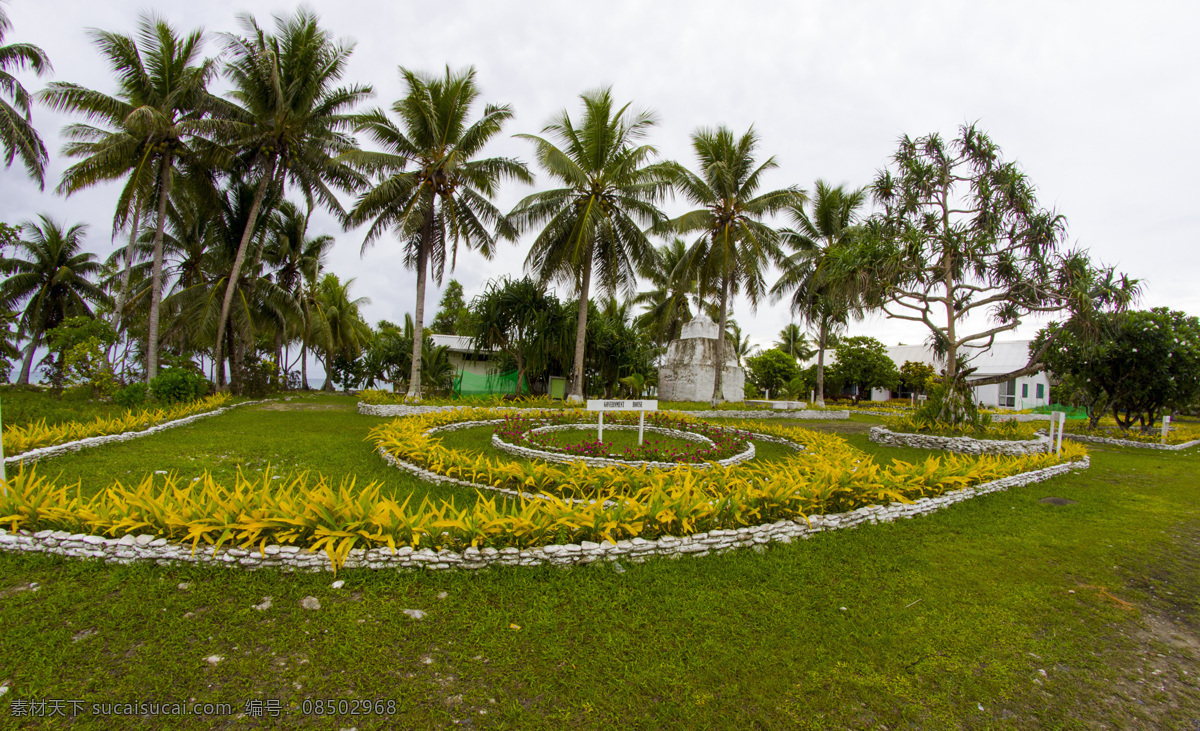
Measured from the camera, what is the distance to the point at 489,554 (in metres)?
3.82

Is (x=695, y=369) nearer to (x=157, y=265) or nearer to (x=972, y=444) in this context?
(x=972, y=444)

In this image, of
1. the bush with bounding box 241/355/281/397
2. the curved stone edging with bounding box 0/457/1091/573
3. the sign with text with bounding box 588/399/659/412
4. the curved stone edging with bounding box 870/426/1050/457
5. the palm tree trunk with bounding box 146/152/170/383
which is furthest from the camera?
the bush with bounding box 241/355/281/397

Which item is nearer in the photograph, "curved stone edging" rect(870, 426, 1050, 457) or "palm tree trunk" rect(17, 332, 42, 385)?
"curved stone edging" rect(870, 426, 1050, 457)

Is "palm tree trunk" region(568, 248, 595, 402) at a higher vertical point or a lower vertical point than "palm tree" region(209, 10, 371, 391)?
lower

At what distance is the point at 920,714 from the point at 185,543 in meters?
4.84

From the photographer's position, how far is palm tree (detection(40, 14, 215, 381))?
14.1 metres

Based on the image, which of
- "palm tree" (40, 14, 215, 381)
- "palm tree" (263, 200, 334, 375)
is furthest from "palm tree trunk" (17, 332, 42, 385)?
"palm tree" (40, 14, 215, 381)

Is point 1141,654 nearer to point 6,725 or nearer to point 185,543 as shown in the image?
point 6,725

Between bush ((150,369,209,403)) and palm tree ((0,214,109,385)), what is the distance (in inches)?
687

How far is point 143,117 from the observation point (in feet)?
43.8

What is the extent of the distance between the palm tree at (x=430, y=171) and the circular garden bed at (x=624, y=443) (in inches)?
251

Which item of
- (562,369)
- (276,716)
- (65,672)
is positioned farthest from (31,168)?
(276,716)

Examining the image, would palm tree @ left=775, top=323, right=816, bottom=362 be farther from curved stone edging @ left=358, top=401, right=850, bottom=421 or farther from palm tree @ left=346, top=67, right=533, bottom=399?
palm tree @ left=346, top=67, right=533, bottom=399

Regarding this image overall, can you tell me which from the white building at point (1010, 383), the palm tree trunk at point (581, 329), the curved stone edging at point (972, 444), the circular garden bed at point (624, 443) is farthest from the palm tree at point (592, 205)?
the white building at point (1010, 383)
